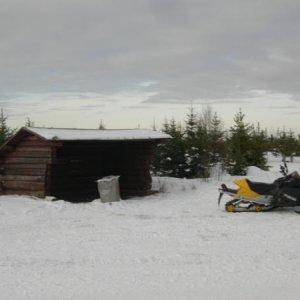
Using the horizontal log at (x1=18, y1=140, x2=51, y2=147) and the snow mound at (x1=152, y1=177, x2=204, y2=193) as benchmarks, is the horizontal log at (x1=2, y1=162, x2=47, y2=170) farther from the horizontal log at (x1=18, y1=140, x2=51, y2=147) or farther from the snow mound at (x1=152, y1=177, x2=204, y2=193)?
the snow mound at (x1=152, y1=177, x2=204, y2=193)

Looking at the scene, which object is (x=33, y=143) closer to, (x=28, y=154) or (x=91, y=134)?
(x=28, y=154)

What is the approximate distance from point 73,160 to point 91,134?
6.87 feet

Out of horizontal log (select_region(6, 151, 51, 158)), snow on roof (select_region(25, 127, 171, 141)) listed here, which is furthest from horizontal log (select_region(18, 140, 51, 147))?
snow on roof (select_region(25, 127, 171, 141))

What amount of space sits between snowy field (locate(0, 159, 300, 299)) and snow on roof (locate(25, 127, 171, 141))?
6.44 feet

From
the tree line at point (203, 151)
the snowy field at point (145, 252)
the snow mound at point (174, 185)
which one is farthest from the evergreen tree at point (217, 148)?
the snowy field at point (145, 252)

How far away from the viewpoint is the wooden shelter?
14216mm

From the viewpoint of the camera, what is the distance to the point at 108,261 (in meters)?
7.45

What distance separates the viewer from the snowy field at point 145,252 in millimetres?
6090

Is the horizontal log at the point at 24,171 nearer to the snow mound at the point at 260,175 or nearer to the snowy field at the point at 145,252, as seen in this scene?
the snowy field at the point at 145,252

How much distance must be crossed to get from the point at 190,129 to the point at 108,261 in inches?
591

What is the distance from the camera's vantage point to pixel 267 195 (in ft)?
38.9

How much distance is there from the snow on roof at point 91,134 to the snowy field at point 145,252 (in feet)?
6.44

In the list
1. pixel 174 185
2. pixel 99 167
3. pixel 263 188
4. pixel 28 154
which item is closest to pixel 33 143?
pixel 28 154

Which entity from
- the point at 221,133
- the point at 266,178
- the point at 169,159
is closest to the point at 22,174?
the point at 169,159
